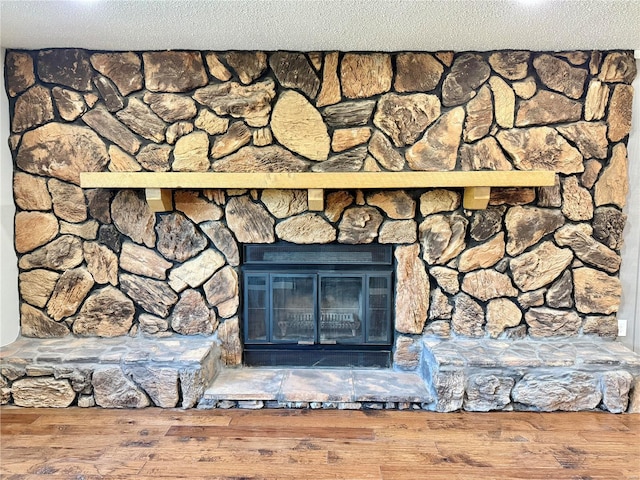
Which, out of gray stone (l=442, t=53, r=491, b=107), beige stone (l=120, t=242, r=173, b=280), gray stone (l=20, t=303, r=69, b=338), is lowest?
gray stone (l=20, t=303, r=69, b=338)

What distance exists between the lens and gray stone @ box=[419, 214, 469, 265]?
6.96 ft

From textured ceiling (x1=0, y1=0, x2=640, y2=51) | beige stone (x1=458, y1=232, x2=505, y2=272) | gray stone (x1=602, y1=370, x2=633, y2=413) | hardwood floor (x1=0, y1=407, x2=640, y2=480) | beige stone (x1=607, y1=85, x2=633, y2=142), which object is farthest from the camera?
beige stone (x1=458, y1=232, x2=505, y2=272)

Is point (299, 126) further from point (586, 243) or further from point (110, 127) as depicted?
point (586, 243)

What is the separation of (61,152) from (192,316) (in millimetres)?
1164

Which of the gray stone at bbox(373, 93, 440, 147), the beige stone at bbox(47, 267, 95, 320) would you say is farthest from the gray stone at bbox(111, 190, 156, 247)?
the gray stone at bbox(373, 93, 440, 147)

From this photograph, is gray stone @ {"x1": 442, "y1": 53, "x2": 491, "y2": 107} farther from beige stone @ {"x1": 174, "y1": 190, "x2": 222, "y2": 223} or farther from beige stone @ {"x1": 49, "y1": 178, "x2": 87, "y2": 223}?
beige stone @ {"x1": 49, "y1": 178, "x2": 87, "y2": 223}

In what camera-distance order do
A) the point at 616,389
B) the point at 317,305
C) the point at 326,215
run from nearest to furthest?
the point at 616,389 → the point at 326,215 → the point at 317,305

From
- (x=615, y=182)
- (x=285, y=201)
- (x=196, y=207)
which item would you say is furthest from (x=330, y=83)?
(x=615, y=182)

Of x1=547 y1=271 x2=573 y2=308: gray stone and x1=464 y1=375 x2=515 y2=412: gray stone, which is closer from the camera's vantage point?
x1=464 y1=375 x2=515 y2=412: gray stone

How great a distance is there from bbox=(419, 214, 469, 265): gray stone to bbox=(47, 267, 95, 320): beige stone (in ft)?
6.31

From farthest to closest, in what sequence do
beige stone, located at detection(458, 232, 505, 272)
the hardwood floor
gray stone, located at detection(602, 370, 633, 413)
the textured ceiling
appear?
beige stone, located at detection(458, 232, 505, 272), gray stone, located at detection(602, 370, 633, 413), the textured ceiling, the hardwood floor

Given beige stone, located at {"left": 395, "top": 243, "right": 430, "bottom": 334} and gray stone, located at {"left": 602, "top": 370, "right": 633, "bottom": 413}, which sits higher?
beige stone, located at {"left": 395, "top": 243, "right": 430, "bottom": 334}

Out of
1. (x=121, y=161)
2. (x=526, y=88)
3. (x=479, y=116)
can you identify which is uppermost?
(x=526, y=88)

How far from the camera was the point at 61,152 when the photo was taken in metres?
2.11
